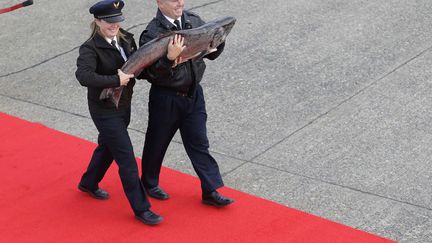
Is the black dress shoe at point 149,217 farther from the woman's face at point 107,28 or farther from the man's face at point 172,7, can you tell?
the man's face at point 172,7

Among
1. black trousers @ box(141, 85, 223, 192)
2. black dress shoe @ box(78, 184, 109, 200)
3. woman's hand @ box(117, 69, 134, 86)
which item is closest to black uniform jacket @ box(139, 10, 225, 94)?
black trousers @ box(141, 85, 223, 192)

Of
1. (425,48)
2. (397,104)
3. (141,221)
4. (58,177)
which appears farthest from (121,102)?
(425,48)

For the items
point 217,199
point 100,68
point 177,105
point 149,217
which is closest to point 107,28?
point 100,68

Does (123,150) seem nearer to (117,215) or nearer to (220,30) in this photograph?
(117,215)

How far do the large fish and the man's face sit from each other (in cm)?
20

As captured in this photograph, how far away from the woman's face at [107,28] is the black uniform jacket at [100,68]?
0.05m

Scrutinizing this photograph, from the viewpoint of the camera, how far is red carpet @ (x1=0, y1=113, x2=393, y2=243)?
6.06 meters

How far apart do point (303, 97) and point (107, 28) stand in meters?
3.13

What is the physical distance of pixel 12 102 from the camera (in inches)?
348

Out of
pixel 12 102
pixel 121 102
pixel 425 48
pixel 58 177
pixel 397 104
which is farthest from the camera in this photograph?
pixel 425 48

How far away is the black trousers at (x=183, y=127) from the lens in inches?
242

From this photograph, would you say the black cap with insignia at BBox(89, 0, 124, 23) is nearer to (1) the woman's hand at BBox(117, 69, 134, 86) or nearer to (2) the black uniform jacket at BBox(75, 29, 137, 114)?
(2) the black uniform jacket at BBox(75, 29, 137, 114)

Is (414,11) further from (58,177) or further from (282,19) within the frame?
(58,177)

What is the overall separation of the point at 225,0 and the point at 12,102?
148 inches
